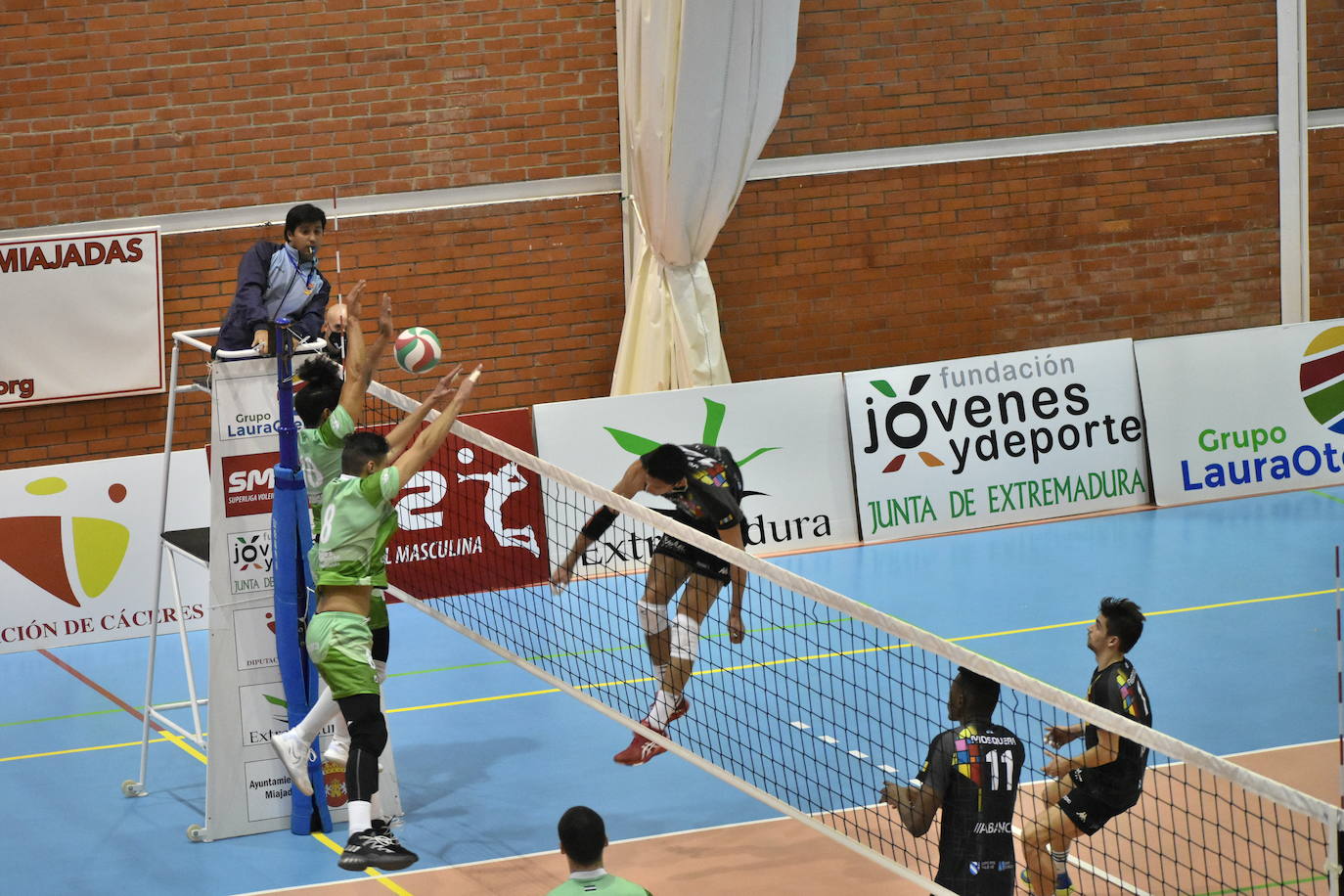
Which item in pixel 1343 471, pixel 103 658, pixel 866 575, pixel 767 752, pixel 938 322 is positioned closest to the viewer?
pixel 767 752

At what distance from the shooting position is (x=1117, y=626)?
23.0 ft

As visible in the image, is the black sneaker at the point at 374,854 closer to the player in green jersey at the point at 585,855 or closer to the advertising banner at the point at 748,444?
the player in green jersey at the point at 585,855

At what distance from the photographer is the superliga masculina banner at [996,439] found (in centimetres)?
1398

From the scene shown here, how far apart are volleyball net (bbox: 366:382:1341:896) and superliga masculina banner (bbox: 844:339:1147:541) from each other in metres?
2.10

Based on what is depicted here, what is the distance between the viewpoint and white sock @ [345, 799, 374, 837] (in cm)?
686

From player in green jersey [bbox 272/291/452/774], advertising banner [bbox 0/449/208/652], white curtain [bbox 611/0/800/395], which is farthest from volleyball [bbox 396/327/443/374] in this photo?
white curtain [bbox 611/0/800/395]

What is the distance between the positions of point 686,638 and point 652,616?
246 millimetres

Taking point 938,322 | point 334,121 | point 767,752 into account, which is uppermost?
point 334,121

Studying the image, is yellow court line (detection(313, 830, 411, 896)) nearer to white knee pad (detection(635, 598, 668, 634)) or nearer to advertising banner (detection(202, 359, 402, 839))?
advertising banner (detection(202, 359, 402, 839))

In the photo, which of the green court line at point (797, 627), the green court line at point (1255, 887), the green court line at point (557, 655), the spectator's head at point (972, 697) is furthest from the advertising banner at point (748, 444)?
the spectator's head at point (972, 697)

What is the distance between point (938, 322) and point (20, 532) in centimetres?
890

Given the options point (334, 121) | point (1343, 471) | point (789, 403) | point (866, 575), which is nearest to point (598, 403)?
point (789, 403)

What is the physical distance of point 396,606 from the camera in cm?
1301

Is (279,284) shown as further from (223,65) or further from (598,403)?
(223,65)
